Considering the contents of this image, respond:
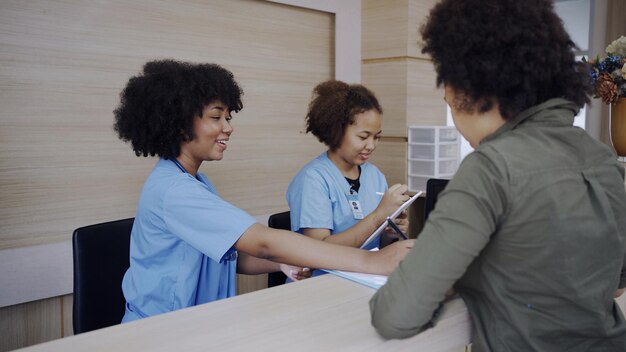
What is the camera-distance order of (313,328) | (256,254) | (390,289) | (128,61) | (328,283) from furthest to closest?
(128,61) → (256,254) → (328,283) → (313,328) → (390,289)

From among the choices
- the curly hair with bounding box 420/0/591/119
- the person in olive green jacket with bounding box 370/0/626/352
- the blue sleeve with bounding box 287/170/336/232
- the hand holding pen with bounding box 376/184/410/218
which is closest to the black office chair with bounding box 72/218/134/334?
the blue sleeve with bounding box 287/170/336/232

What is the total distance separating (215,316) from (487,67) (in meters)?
0.71

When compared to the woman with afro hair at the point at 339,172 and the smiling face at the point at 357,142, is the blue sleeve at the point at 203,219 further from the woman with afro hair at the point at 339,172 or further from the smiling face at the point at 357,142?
the smiling face at the point at 357,142

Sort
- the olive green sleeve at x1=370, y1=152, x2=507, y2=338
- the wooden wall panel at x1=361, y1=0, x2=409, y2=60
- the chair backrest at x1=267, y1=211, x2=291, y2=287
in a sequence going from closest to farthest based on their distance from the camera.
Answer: the olive green sleeve at x1=370, y1=152, x2=507, y2=338
the chair backrest at x1=267, y1=211, x2=291, y2=287
the wooden wall panel at x1=361, y1=0, x2=409, y2=60

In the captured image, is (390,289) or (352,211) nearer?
(390,289)

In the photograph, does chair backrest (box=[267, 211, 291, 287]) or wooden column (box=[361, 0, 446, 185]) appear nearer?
chair backrest (box=[267, 211, 291, 287])

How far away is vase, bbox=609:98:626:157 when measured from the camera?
2.29 metres

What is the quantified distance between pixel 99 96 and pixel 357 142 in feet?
3.67

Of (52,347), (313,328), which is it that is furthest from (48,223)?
(313,328)

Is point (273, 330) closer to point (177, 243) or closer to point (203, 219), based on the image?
point (203, 219)

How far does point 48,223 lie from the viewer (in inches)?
82.1

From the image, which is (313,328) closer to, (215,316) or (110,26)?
(215,316)

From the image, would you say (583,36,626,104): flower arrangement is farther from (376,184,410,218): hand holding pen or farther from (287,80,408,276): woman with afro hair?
(376,184,410,218): hand holding pen

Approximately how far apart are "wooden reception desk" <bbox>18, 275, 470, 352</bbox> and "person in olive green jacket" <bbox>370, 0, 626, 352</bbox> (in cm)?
5
